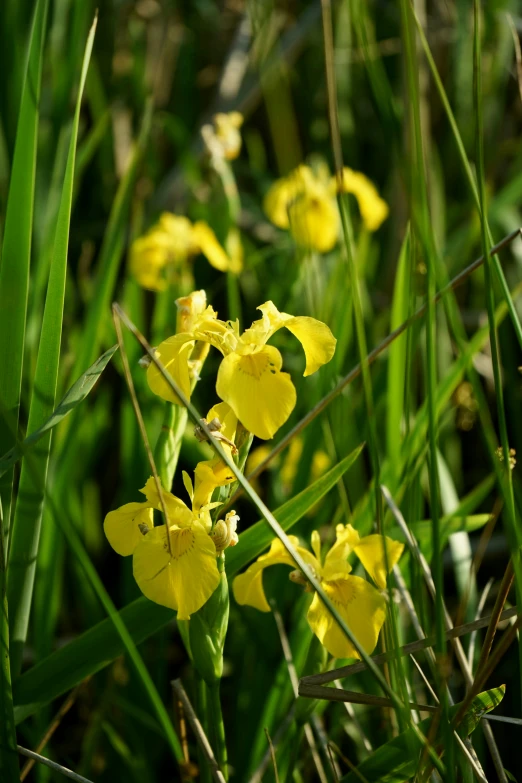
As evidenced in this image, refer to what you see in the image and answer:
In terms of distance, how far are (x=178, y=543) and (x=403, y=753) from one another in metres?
0.27

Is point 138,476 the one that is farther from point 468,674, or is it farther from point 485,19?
point 485,19

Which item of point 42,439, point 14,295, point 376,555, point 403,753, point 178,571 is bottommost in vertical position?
point 403,753

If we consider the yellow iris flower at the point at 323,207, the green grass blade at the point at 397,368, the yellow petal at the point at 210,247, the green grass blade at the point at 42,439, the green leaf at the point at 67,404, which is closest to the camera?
the green leaf at the point at 67,404

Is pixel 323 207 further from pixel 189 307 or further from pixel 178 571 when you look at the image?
pixel 178 571

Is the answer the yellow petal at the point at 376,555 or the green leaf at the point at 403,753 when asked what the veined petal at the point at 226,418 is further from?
the green leaf at the point at 403,753

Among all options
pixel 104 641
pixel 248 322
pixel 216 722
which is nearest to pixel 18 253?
pixel 104 641

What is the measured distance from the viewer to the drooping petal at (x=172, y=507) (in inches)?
25.8

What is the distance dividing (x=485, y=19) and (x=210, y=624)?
1.92m

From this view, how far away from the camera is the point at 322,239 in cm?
169

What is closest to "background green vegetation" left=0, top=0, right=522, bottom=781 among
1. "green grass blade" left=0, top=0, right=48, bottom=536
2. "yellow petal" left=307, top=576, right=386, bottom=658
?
"green grass blade" left=0, top=0, right=48, bottom=536

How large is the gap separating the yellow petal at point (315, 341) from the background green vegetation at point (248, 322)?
0.20ft

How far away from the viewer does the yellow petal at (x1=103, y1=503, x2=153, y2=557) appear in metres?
0.67

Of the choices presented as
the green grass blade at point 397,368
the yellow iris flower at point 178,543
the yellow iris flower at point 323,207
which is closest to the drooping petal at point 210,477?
the yellow iris flower at point 178,543

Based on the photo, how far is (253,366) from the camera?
0.65 metres
